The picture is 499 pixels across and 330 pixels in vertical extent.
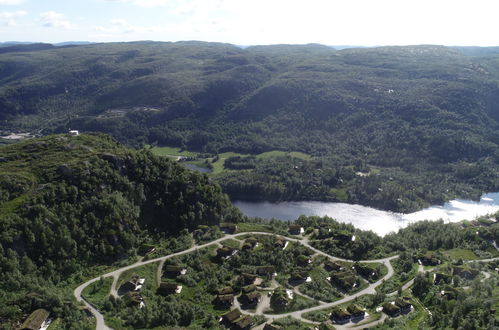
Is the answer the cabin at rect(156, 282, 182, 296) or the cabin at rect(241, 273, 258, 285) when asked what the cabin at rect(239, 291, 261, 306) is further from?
the cabin at rect(156, 282, 182, 296)

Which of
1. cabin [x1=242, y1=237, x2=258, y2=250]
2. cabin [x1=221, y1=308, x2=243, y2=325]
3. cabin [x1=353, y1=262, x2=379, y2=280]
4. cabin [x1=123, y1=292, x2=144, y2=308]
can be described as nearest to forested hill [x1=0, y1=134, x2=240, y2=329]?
cabin [x1=123, y1=292, x2=144, y2=308]

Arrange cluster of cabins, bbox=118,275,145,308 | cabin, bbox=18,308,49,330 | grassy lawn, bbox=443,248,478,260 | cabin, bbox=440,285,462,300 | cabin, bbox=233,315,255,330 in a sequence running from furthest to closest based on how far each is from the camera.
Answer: grassy lawn, bbox=443,248,478,260 < cabin, bbox=440,285,462,300 < cluster of cabins, bbox=118,275,145,308 < cabin, bbox=233,315,255,330 < cabin, bbox=18,308,49,330

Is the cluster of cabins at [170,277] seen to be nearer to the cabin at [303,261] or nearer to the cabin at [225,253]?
the cabin at [225,253]

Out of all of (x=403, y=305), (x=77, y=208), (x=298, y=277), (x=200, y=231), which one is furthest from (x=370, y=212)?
(x=77, y=208)

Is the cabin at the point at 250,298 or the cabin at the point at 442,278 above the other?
the cabin at the point at 250,298

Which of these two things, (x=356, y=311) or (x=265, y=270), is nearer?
(x=356, y=311)

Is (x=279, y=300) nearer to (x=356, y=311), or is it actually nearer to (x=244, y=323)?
(x=244, y=323)

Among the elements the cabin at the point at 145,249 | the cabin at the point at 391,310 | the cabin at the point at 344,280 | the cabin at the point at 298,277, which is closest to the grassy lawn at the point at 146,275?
the cabin at the point at 145,249
